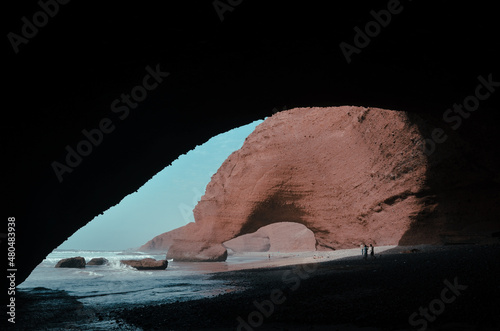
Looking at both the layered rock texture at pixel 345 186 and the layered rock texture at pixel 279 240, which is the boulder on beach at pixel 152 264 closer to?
the layered rock texture at pixel 345 186

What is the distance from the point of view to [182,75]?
19.3 feet

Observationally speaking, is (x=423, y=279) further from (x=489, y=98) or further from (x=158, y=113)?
(x=158, y=113)

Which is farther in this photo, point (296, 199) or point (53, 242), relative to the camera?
point (296, 199)

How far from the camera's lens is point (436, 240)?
50.5 ft

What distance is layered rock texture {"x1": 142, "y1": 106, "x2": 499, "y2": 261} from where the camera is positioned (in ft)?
49.5

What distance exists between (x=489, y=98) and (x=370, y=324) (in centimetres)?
628

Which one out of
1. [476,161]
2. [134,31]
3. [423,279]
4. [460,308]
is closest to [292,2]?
[134,31]

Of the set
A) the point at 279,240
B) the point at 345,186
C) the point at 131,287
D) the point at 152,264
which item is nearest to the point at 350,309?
the point at 131,287

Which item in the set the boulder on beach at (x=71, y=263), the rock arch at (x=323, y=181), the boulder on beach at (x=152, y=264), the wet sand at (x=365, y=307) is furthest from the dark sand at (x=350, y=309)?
the boulder on beach at (x=71, y=263)

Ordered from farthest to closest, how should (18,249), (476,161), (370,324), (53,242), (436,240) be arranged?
(436,240), (476,161), (53,242), (18,249), (370,324)

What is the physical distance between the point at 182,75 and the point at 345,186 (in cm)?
1860

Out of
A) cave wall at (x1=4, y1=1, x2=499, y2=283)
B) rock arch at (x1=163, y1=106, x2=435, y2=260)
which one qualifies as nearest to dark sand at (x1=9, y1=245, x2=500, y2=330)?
cave wall at (x1=4, y1=1, x2=499, y2=283)

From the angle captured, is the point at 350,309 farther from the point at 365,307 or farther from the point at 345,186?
the point at 345,186

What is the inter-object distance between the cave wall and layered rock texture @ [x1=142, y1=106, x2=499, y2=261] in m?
7.56
